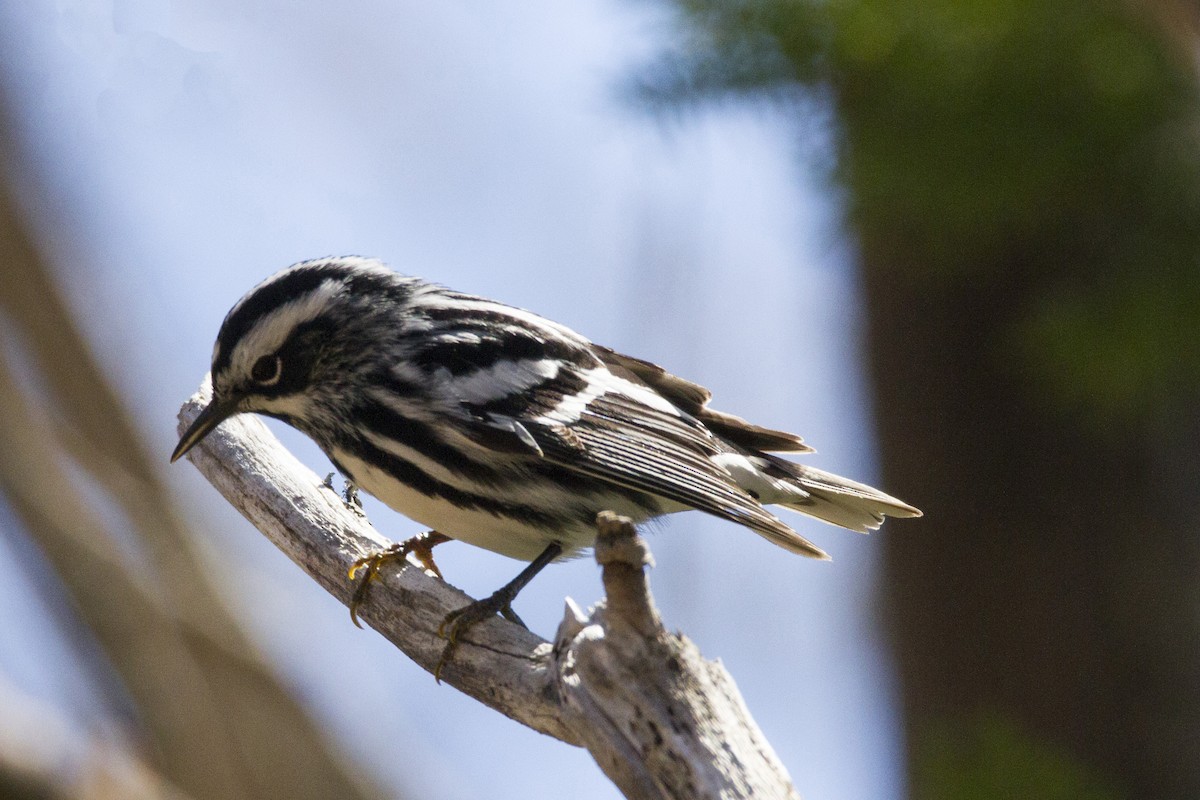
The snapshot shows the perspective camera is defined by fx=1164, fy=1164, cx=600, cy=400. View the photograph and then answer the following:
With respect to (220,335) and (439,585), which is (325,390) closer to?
(220,335)

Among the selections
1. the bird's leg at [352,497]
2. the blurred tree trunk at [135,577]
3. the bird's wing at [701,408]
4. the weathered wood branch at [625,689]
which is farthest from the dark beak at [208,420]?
the blurred tree trunk at [135,577]

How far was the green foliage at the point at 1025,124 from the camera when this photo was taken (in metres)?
2.72

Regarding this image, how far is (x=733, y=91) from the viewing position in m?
2.88

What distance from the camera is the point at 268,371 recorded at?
262 centimetres

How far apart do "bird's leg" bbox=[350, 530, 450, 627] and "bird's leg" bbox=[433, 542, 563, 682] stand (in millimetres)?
267

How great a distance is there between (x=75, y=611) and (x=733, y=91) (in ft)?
9.48

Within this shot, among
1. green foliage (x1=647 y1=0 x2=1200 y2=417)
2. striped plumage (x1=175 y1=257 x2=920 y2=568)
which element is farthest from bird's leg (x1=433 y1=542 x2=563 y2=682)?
green foliage (x1=647 y1=0 x2=1200 y2=417)

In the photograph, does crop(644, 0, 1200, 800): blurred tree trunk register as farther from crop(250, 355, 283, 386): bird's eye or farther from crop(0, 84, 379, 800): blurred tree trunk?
crop(0, 84, 379, 800): blurred tree trunk

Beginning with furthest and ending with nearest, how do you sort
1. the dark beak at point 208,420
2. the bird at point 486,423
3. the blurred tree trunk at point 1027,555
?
the blurred tree trunk at point 1027,555, the dark beak at point 208,420, the bird at point 486,423

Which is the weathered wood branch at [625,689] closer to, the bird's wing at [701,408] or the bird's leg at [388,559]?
the bird's leg at [388,559]

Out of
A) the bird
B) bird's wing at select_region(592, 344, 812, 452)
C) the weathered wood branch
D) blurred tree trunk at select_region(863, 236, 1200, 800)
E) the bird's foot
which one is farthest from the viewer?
blurred tree trunk at select_region(863, 236, 1200, 800)

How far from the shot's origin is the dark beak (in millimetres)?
2553

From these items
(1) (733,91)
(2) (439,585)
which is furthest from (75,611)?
(1) (733,91)

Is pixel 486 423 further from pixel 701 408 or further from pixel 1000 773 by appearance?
pixel 1000 773
